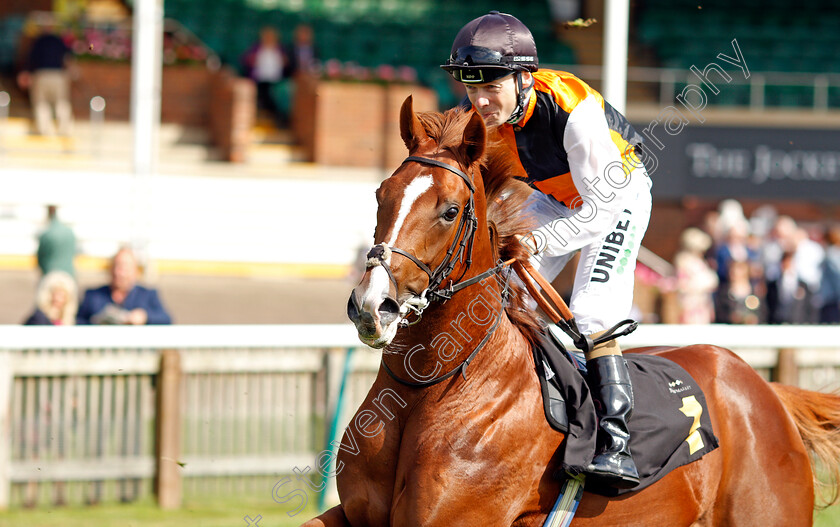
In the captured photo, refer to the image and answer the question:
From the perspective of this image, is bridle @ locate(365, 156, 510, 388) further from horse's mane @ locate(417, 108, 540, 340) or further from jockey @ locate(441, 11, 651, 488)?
jockey @ locate(441, 11, 651, 488)

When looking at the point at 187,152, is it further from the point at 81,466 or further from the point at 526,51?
the point at 526,51

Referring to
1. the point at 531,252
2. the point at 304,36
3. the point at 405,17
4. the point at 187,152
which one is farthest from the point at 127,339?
the point at 405,17

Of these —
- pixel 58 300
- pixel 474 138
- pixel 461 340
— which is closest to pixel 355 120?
pixel 58 300

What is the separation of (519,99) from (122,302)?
3.72 meters

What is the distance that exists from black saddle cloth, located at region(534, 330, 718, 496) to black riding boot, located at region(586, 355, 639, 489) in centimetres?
4

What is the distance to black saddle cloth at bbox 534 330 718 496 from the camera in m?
2.95

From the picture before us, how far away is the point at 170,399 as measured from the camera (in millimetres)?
5109

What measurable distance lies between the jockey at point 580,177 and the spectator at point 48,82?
10.2 metres

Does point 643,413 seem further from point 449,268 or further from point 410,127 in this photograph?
point 410,127

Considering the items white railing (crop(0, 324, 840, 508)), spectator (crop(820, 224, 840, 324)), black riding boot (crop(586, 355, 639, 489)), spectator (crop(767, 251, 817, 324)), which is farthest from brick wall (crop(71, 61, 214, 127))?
black riding boot (crop(586, 355, 639, 489))

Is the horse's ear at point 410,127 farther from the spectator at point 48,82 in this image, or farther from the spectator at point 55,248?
the spectator at point 48,82

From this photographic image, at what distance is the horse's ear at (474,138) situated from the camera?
9.23 feet

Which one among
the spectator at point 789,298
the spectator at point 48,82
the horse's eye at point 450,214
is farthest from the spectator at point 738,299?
the spectator at point 48,82

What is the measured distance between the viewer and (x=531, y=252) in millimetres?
3201
